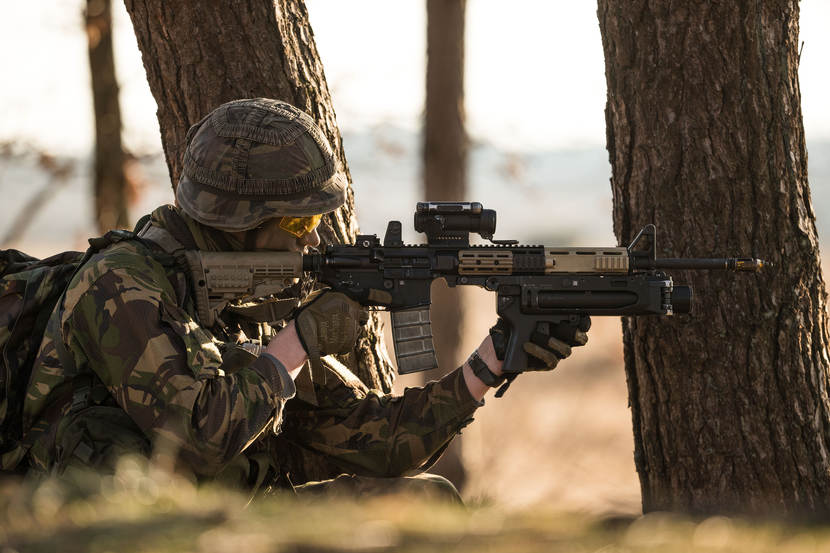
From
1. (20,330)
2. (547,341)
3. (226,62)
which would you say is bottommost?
(547,341)

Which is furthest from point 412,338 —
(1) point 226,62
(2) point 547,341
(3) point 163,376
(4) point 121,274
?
(1) point 226,62

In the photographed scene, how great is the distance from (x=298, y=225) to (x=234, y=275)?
388mm

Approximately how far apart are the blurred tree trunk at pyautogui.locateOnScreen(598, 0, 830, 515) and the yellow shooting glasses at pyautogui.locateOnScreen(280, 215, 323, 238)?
1644mm

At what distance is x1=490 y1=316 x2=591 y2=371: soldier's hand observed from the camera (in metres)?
4.25

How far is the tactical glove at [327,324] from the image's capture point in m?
3.96

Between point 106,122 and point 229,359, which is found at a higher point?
point 106,122

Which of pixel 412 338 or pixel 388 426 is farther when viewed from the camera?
pixel 388 426

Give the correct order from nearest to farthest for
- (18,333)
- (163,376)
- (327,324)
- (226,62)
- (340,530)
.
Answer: (340,530) < (163,376) < (18,333) < (327,324) < (226,62)

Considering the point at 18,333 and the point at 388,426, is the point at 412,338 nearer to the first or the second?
the point at 388,426

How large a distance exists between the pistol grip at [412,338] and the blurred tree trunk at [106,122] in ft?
23.4

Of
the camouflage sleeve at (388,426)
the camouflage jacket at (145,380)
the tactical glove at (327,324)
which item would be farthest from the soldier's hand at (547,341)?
the camouflage jacket at (145,380)

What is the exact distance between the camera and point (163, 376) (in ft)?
11.8

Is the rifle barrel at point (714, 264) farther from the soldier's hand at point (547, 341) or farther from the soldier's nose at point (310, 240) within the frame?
the soldier's nose at point (310, 240)

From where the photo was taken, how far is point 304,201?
4.12 metres
